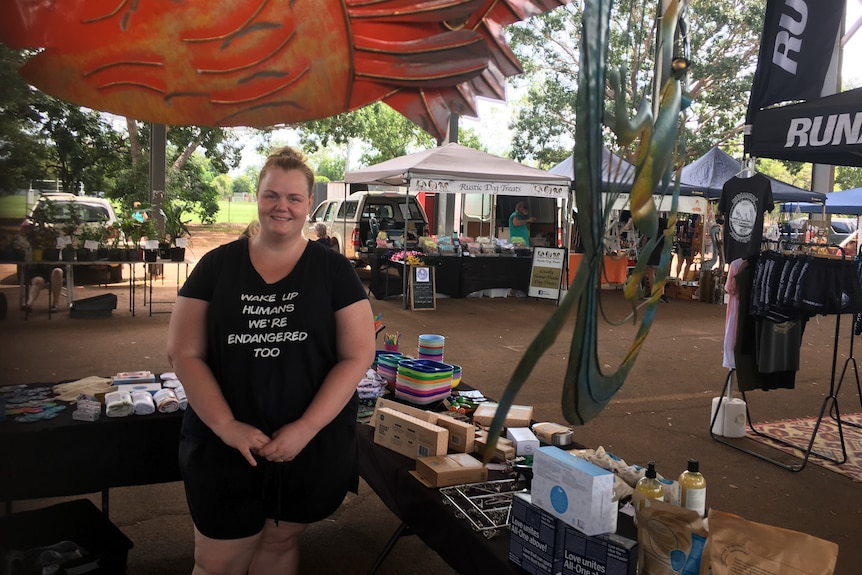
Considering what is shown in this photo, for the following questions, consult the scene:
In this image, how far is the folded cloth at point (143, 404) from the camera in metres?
2.63

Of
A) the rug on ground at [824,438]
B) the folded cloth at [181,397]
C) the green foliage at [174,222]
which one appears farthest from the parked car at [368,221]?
the folded cloth at [181,397]

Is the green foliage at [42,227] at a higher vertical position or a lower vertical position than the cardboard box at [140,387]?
higher

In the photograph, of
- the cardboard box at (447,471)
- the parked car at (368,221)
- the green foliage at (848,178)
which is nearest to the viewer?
the cardboard box at (447,471)

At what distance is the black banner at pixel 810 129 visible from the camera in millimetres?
3531

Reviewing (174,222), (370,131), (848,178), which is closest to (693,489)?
(174,222)

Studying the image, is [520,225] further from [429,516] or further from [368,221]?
[429,516]

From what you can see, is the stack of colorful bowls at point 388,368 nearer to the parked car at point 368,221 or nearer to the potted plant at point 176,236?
the potted plant at point 176,236

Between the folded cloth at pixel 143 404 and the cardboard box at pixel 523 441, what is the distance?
137 cm

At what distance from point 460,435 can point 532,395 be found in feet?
10.8

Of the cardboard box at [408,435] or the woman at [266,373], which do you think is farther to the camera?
the cardboard box at [408,435]

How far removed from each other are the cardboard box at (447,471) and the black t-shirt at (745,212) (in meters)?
2.89

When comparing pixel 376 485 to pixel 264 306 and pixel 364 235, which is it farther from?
pixel 364 235

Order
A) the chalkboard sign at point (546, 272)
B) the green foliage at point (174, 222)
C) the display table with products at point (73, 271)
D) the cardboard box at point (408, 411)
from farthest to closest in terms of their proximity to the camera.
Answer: the chalkboard sign at point (546, 272) < the green foliage at point (174, 222) < the cardboard box at point (408, 411) < the display table with products at point (73, 271)

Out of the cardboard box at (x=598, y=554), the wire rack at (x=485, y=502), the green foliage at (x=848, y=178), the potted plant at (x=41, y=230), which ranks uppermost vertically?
the green foliage at (x=848, y=178)
